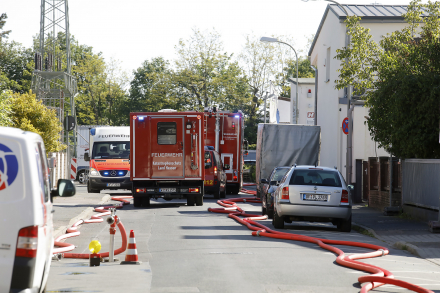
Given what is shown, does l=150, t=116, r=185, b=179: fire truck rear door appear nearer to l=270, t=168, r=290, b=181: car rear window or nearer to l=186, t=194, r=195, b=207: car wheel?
l=186, t=194, r=195, b=207: car wheel

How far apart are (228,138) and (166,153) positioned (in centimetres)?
850

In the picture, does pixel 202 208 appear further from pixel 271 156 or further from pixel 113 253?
pixel 113 253

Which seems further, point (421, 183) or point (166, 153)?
point (166, 153)

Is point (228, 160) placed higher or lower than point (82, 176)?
higher

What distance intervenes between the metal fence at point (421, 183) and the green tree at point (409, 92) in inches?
16.3

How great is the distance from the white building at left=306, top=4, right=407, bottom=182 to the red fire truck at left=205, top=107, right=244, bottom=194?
16.7ft

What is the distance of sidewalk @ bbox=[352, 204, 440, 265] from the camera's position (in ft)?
37.9

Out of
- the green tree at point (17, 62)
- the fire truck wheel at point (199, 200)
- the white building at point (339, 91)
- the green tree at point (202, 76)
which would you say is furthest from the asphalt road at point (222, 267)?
the green tree at point (17, 62)

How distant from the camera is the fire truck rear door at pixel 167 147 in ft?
71.1

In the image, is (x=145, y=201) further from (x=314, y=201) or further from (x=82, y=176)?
(x=82, y=176)

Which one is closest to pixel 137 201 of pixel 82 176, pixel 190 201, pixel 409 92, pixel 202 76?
pixel 190 201

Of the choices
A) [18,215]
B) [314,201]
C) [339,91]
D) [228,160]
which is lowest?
[314,201]

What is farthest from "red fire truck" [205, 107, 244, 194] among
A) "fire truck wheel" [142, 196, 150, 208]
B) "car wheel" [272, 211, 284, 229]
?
"car wheel" [272, 211, 284, 229]

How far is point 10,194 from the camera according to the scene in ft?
17.1
